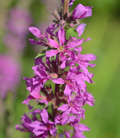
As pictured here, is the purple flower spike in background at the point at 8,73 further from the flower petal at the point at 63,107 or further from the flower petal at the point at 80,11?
the flower petal at the point at 80,11

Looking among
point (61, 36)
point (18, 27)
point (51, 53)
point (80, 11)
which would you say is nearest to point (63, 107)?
point (51, 53)

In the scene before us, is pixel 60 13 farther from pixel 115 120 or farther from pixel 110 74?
pixel 110 74

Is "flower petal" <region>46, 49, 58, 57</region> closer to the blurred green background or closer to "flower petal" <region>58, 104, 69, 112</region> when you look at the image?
"flower petal" <region>58, 104, 69, 112</region>

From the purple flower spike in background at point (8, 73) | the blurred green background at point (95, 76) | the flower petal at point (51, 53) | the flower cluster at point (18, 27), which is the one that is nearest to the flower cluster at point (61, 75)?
the flower petal at point (51, 53)

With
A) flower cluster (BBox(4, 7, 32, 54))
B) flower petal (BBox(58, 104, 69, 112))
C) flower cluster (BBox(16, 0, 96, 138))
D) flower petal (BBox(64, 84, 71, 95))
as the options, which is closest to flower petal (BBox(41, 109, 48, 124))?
flower cluster (BBox(16, 0, 96, 138))

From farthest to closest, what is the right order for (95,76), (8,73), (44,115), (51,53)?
(95,76), (8,73), (44,115), (51,53)

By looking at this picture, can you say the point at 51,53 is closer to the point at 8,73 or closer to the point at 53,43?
the point at 53,43
